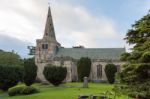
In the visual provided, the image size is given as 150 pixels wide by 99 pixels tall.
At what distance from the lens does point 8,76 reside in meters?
62.6

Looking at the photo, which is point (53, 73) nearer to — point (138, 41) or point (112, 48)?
point (112, 48)

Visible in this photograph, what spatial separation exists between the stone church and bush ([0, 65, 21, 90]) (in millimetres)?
17233

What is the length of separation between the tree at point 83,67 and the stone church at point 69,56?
332 centimetres

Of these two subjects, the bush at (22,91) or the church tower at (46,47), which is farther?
the church tower at (46,47)

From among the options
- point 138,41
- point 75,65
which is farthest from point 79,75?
point 138,41

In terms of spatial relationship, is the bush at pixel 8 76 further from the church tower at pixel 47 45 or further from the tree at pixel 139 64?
the tree at pixel 139 64

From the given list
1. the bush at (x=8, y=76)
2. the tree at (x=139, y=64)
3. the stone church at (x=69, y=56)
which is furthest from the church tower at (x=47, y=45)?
the tree at (x=139, y=64)

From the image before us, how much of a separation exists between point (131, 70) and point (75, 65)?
62537mm

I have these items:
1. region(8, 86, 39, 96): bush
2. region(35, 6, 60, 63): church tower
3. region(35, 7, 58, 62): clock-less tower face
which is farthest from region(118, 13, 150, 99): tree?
region(35, 7, 58, 62): clock-less tower face

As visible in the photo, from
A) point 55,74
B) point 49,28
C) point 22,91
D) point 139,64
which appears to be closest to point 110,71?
point 55,74

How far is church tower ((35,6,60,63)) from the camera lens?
279 ft

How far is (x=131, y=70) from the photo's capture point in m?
19.8

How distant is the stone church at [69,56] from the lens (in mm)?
80750

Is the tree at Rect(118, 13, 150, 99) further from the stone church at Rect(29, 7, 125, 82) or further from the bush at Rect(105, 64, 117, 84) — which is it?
the stone church at Rect(29, 7, 125, 82)
